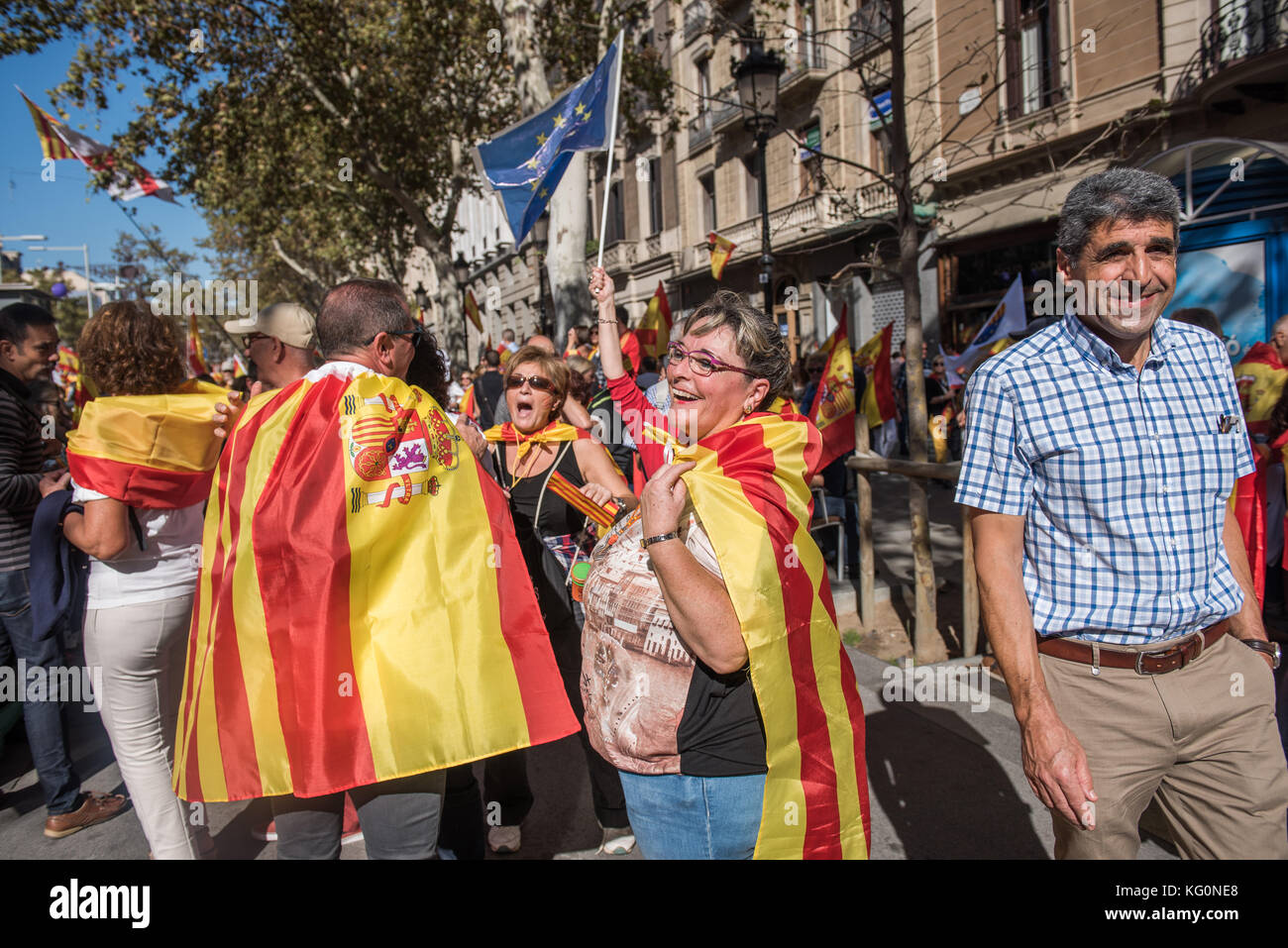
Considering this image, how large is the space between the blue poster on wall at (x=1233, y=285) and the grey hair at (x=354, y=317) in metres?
10.3

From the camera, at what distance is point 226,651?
2105 mm

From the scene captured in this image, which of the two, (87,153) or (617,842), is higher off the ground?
(87,153)

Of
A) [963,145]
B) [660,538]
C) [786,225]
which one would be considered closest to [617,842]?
[660,538]

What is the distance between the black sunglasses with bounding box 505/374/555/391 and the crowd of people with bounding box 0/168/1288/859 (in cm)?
93

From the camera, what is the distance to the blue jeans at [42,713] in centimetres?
368

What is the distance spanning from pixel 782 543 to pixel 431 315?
57.2 meters

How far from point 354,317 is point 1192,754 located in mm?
2297

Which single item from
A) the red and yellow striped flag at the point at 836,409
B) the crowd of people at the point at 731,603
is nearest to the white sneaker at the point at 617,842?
the crowd of people at the point at 731,603

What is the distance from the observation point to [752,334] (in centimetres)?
203

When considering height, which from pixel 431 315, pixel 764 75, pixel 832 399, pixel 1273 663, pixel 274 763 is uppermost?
pixel 431 315

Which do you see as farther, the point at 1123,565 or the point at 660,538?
the point at 1123,565

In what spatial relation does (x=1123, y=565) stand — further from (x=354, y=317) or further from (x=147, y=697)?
(x=147, y=697)
